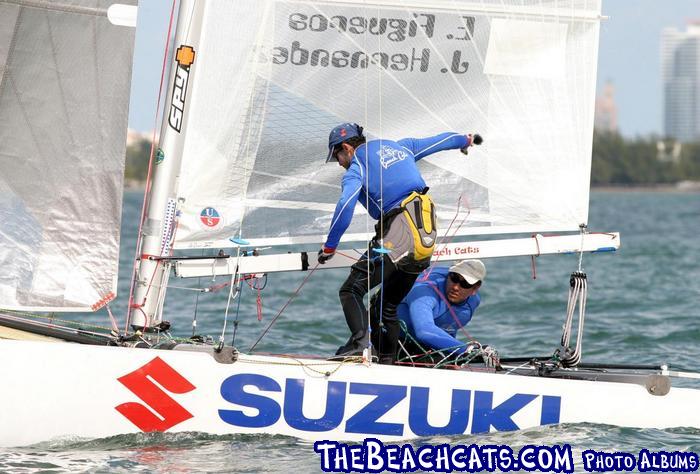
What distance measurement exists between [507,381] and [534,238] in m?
1.03

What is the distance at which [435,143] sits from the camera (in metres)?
5.89

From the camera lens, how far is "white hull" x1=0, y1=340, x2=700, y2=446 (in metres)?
5.20

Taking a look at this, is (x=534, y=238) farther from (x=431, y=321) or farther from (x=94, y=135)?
(x=94, y=135)

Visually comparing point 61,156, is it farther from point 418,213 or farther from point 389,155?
point 418,213

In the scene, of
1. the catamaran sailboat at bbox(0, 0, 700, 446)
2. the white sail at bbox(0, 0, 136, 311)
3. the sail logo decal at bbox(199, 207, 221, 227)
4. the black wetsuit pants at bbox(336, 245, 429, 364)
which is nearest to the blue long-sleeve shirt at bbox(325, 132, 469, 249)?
the black wetsuit pants at bbox(336, 245, 429, 364)

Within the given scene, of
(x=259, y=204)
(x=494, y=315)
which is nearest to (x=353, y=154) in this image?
(x=259, y=204)

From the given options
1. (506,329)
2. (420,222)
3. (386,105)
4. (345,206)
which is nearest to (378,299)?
(420,222)

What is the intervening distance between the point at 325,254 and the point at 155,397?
40.6 inches

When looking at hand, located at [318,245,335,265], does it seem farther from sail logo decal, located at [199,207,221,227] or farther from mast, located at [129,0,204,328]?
mast, located at [129,0,204,328]

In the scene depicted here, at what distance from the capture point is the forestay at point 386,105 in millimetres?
5875

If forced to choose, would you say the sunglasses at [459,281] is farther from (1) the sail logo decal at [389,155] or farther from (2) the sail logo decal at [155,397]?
(2) the sail logo decal at [155,397]

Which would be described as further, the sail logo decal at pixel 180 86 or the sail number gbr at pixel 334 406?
the sail logo decal at pixel 180 86

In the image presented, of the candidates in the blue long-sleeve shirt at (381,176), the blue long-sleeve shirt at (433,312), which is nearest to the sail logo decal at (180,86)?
the blue long-sleeve shirt at (381,176)

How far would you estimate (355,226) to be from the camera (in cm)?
627
